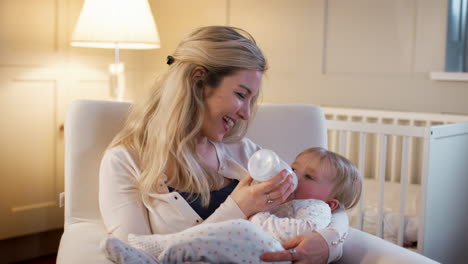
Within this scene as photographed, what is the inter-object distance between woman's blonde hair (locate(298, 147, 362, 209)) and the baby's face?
13 mm

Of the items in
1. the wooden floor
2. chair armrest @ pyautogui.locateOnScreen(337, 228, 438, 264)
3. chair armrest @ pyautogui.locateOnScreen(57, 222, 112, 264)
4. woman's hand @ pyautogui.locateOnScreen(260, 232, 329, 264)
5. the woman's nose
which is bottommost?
the wooden floor

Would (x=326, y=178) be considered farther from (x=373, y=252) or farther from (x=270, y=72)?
(x=270, y=72)

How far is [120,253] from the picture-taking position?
3.70 feet

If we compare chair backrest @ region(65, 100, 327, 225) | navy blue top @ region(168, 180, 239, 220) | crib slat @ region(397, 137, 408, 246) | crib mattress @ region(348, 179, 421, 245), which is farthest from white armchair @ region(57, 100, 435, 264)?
crib mattress @ region(348, 179, 421, 245)

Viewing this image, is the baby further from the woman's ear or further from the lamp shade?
the lamp shade

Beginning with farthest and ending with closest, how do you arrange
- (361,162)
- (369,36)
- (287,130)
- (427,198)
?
(369,36) < (361,162) < (427,198) < (287,130)

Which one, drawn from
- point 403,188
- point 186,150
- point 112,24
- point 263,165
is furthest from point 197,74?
point 112,24

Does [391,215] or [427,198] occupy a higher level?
[427,198]

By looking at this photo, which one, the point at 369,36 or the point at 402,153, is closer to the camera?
the point at 402,153

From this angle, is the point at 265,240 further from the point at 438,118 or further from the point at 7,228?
the point at 7,228

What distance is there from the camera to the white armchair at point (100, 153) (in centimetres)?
136

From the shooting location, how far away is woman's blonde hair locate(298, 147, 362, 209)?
1.53 metres

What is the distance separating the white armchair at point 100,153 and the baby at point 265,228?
118 millimetres

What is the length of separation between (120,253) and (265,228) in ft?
1.24
